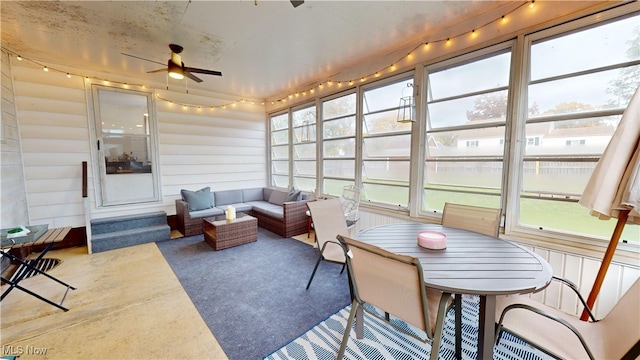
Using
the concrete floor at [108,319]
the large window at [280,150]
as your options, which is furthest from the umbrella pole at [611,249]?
the large window at [280,150]

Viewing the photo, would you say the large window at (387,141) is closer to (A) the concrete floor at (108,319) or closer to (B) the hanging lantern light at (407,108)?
(B) the hanging lantern light at (407,108)

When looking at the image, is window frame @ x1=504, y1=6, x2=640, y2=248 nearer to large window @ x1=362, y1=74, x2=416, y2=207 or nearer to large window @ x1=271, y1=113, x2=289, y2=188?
large window @ x1=362, y1=74, x2=416, y2=207

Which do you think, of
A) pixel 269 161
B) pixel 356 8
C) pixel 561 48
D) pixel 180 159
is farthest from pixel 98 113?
pixel 561 48

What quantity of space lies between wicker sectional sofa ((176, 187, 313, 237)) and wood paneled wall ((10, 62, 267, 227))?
0.41 metres

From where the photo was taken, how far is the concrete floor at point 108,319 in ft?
5.93

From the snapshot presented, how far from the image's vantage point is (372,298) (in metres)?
1.51

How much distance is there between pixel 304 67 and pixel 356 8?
1.79m

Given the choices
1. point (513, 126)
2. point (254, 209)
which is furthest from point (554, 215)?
point (254, 209)

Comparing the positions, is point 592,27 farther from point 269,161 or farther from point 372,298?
point 269,161

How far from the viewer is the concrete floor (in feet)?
5.93

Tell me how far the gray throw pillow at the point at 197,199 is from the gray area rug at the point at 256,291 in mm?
965

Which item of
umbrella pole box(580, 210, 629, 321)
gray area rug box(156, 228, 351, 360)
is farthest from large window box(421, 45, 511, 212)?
gray area rug box(156, 228, 351, 360)

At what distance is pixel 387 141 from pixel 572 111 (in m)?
2.03

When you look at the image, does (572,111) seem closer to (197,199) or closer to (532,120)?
(532,120)
